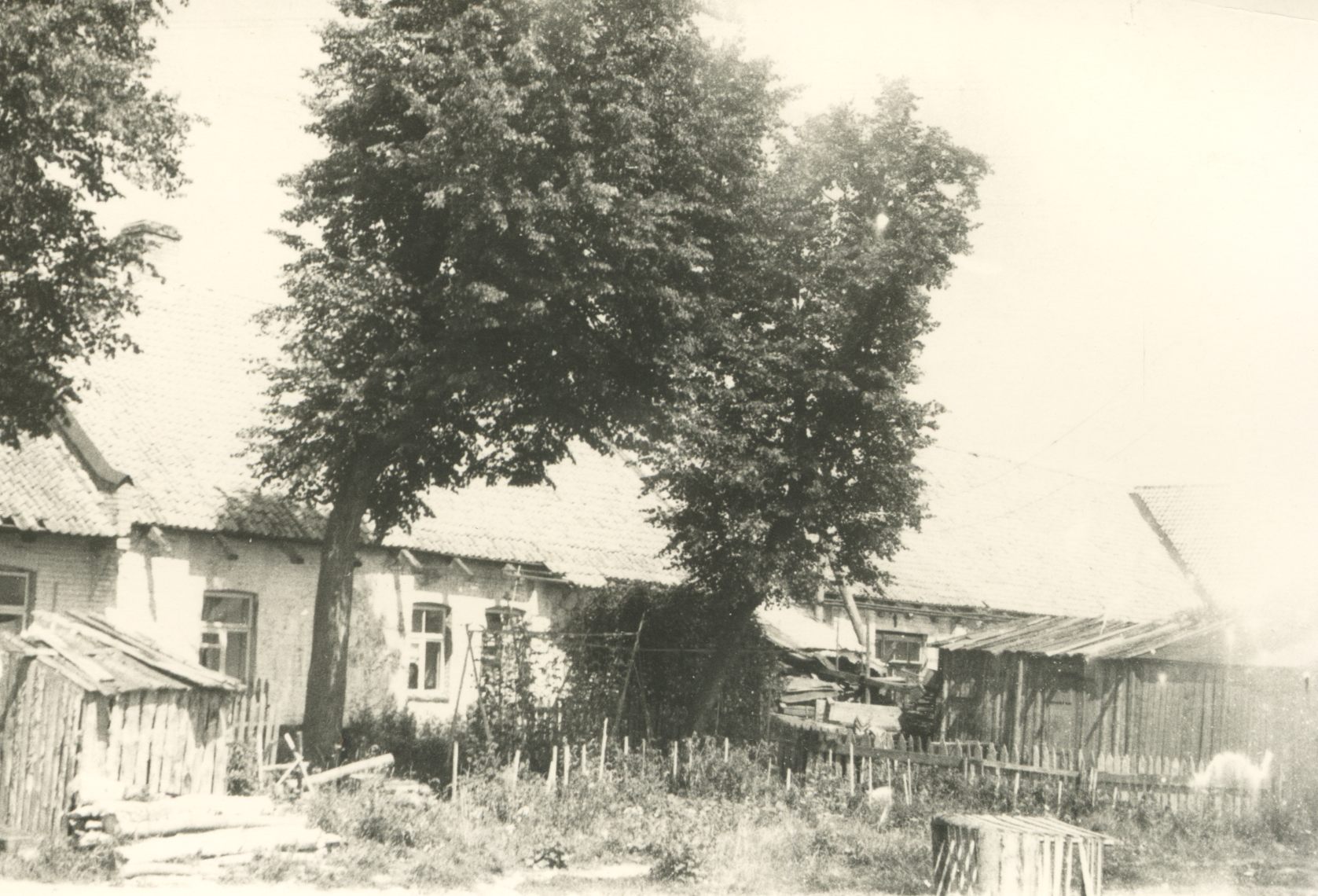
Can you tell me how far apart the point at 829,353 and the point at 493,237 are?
624 cm

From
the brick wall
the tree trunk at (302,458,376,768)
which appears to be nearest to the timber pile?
the tree trunk at (302,458,376,768)

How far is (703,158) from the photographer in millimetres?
16156

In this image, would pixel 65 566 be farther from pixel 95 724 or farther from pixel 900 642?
pixel 900 642

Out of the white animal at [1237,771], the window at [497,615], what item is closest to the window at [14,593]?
the window at [497,615]

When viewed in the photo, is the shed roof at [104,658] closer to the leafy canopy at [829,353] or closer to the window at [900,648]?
the leafy canopy at [829,353]

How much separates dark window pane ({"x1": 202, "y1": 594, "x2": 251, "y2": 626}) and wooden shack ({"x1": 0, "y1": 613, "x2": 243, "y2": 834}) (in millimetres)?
5370

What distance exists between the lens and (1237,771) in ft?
62.4

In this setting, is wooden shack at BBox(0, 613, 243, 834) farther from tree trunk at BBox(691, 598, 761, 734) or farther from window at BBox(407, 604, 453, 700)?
tree trunk at BBox(691, 598, 761, 734)

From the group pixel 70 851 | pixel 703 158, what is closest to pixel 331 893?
pixel 70 851

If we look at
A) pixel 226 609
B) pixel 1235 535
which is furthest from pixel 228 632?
pixel 1235 535

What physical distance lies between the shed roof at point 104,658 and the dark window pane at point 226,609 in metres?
4.39

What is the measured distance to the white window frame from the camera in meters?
16.6

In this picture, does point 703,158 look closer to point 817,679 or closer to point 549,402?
point 549,402

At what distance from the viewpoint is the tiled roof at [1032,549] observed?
97.2 feet
